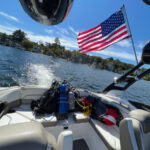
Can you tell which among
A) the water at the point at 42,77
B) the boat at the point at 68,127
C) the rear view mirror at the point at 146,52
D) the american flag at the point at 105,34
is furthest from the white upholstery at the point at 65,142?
the water at the point at 42,77

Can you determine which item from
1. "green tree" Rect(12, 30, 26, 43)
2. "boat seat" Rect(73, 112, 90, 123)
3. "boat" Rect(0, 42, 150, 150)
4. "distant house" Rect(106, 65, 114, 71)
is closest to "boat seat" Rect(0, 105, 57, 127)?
"boat" Rect(0, 42, 150, 150)

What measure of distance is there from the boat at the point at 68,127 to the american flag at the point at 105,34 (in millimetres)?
1264

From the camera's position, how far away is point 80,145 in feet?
5.25

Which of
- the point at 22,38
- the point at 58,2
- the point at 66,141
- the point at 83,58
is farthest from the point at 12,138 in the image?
the point at 22,38

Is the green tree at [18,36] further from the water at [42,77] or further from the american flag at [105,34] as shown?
the american flag at [105,34]

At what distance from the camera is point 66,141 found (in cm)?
54

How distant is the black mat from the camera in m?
1.55

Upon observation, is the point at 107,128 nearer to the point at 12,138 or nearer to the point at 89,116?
the point at 89,116

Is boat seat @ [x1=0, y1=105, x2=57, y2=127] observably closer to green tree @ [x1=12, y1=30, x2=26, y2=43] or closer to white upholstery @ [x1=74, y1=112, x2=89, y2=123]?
white upholstery @ [x1=74, y1=112, x2=89, y2=123]

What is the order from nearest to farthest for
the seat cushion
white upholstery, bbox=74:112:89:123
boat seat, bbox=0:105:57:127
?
1. the seat cushion
2. boat seat, bbox=0:105:57:127
3. white upholstery, bbox=74:112:89:123

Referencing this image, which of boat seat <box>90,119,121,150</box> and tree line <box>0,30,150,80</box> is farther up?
tree line <box>0,30,150,80</box>

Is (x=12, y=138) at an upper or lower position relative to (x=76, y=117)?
upper

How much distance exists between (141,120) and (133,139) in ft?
0.90

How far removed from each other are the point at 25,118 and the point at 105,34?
315 centimetres
